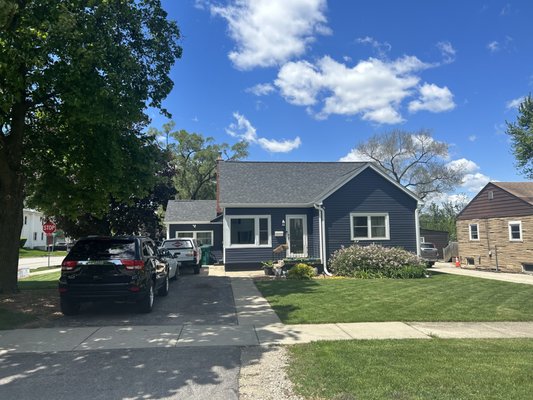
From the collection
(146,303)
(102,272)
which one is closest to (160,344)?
(102,272)

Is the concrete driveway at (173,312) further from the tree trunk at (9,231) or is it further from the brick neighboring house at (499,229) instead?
the brick neighboring house at (499,229)

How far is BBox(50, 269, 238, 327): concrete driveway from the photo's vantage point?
8930 mm

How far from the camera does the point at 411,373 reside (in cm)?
537

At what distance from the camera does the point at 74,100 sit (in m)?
9.46

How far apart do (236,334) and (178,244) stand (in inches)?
515

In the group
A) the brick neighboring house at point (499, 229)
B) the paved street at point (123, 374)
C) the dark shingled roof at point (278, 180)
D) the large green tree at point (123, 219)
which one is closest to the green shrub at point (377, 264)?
the dark shingled roof at point (278, 180)

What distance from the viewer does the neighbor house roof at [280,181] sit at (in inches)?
816

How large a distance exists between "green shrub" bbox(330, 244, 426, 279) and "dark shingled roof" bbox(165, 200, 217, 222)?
12.3 meters

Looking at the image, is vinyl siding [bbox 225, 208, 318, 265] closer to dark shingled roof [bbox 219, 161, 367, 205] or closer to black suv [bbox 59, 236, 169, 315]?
dark shingled roof [bbox 219, 161, 367, 205]

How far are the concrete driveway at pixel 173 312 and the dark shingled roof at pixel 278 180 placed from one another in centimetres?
812

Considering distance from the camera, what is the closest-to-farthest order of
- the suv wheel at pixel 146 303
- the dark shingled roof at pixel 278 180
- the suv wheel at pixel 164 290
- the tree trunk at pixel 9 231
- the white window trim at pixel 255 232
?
the suv wheel at pixel 146 303 < the tree trunk at pixel 9 231 < the suv wheel at pixel 164 290 < the white window trim at pixel 255 232 < the dark shingled roof at pixel 278 180

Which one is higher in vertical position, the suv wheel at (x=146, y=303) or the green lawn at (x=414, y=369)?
the suv wheel at (x=146, y=303)

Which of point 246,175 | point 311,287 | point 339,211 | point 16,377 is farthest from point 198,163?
point 16,377

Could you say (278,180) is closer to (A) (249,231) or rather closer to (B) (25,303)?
(A) (249,231)
